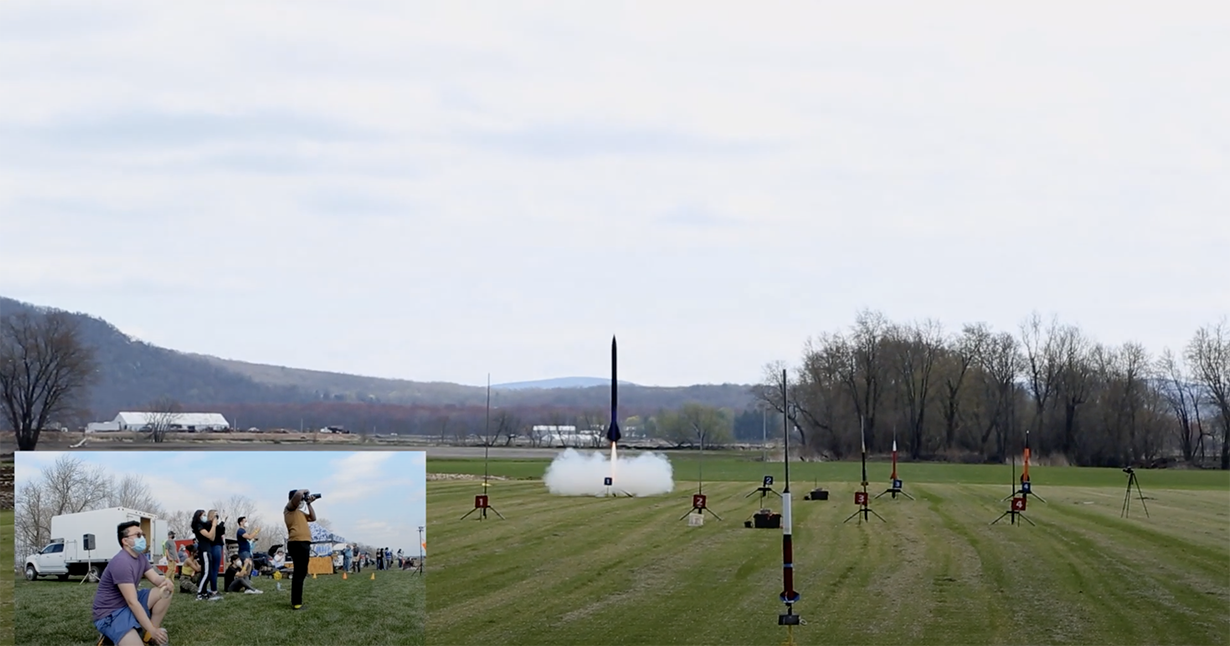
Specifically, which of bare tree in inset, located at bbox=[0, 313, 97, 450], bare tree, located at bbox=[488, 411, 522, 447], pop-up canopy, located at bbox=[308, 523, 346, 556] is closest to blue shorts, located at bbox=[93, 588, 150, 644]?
pop-up canopy, located at bbox=[308, 523, 346, 556]

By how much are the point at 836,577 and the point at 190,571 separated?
46.8 ft

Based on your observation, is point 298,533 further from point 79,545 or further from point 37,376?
point 37,376

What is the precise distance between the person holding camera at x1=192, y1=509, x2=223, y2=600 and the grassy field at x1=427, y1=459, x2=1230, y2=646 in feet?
17.5

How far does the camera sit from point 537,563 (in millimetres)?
25453

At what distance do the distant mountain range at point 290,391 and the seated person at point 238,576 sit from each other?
72.9 meters

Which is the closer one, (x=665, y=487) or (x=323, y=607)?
(x=323, y=607)

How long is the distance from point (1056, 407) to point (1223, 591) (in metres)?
106

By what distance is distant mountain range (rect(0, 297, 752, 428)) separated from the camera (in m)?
90.6

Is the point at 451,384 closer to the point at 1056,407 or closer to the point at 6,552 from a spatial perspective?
the point at 1056,407

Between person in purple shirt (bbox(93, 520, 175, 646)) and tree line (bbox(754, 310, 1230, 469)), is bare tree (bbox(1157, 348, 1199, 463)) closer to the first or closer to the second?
tree line (bbox(754, 310, 1230, 469))

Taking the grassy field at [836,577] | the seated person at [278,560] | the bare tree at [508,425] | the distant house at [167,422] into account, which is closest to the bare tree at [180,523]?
the seated person at [278,560]

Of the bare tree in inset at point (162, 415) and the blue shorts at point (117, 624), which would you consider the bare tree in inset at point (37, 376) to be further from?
the blue shorts at point (117, 624)

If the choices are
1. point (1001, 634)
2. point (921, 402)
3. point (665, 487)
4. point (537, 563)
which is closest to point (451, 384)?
point (921, 402)

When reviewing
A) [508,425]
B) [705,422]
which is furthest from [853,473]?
[508,425]
